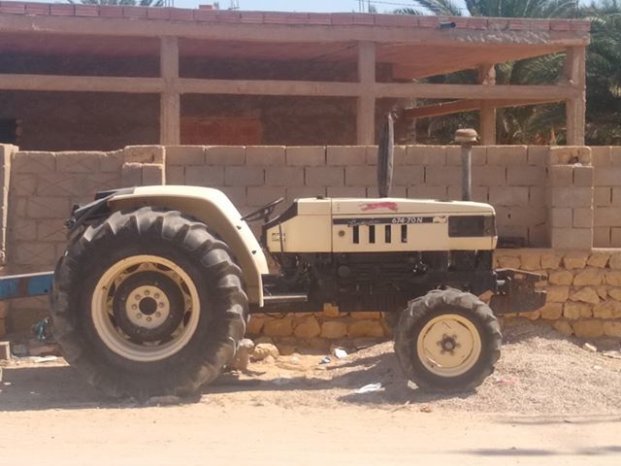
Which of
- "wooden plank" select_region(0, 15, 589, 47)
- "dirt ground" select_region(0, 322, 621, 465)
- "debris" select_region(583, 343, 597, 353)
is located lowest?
"dirt ground" select_region(0, 322, 621, 465)

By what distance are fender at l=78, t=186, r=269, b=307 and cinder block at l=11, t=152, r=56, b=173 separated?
2.08 metres

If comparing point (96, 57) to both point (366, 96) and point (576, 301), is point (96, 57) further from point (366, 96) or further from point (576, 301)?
point (576, 301)

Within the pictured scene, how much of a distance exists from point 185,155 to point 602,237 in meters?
3.99

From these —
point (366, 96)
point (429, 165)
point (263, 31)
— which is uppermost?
point (263, 31)

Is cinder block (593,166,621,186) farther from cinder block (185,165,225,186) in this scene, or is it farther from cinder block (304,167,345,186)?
cinder block (185,165,225,186)

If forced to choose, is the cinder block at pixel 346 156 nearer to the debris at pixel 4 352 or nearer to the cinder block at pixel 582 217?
the cinder block at pixel 582 217

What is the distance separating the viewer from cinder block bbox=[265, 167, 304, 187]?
9562 millimetres

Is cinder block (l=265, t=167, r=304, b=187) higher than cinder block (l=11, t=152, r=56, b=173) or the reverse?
the reverse

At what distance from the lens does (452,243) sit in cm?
767

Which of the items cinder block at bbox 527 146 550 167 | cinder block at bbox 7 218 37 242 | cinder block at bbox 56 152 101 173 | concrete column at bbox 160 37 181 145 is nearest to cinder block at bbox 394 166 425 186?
cinder block at bbox 527 146 550 167

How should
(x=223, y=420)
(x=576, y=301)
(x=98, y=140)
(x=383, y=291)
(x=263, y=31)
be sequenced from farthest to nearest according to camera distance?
1. (x=98, y=140)
2. (x=263, y=31)
3. (x=576, y=301)
4. (x=383, y=291)
5. (x=223, y=420)

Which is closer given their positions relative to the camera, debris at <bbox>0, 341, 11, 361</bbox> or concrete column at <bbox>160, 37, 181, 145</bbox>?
debris at <bbox>0, 341, 11, 361</bbox>

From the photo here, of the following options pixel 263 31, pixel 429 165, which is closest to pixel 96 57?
pixel 263 31

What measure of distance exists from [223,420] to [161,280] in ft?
3.76
